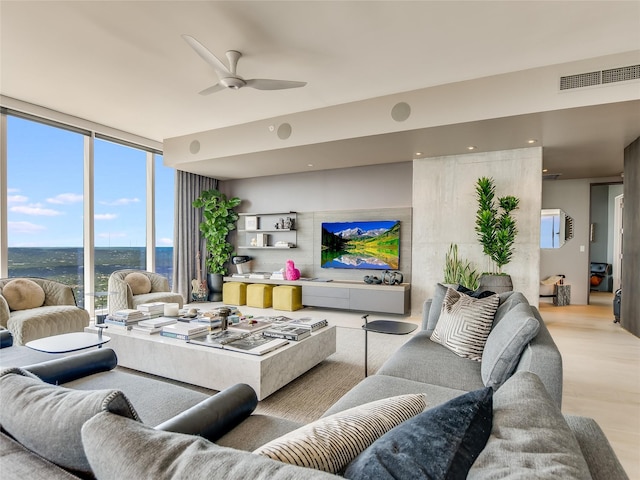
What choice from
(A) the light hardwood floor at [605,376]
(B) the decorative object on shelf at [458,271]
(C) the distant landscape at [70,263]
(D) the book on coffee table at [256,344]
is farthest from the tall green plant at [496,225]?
(C) the distant landscape at [70,263]

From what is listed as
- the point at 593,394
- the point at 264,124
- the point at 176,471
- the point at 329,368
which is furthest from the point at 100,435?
the point at 264,124

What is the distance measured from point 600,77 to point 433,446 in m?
3.99

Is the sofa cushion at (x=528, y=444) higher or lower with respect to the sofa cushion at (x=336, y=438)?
higher

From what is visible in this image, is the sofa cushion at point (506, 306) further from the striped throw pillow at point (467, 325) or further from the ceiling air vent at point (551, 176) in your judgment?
the ceiling air vent at point (551, 176)

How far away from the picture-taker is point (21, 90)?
4.10 meters

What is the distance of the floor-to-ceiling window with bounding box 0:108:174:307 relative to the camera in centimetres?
450

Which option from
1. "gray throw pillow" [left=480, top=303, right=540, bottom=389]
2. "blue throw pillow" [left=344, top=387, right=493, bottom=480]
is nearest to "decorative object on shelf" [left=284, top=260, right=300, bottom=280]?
"gray throw pillow" [left=480, top=303, right=540, bottom=389]

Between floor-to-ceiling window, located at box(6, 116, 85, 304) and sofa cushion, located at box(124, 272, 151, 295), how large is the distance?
62 centimetres

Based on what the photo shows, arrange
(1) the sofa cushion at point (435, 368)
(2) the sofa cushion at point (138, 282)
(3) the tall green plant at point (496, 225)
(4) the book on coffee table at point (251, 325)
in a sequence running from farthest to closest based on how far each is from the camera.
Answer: (2) the sofa cushion at point (138, 282)
(3) the tall green plant at point (496, 225)
(4) the book on coffee table at point (251, 325)
(1) the sofa cushion at point (435, 368)

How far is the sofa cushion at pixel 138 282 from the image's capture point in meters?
4.78

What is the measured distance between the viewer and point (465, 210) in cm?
510

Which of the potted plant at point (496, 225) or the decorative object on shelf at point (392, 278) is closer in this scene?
the potted plant at point (496, 225)

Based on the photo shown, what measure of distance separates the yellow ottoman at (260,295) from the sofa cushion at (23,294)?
3.03 metres

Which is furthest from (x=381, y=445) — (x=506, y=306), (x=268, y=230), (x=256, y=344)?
(x=268, y=230)
